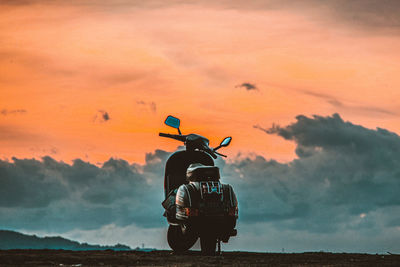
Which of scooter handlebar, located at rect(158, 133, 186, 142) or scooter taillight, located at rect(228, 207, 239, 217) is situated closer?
scooter taillight, located at rect(228, 207, 239, 217)

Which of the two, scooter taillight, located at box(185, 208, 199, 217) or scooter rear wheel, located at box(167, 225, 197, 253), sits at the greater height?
scooter taillight, located at box(185, 208, 199, 217)

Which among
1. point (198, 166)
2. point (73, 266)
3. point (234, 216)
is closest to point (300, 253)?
point (234, 216)

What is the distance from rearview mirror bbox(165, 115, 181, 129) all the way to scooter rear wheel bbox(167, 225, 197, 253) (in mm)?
3913

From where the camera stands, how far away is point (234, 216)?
74.3 ft

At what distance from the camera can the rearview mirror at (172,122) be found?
83.3ft

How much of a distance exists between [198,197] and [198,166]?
1.17 m

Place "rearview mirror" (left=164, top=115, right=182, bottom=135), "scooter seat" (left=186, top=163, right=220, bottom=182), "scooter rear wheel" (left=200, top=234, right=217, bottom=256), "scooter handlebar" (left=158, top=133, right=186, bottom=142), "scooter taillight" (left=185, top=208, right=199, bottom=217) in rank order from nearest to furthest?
"scooter taillight" (left=185, top=208, right=199, bottom=217) < "scooter seat" (left=186, top=163, right=220, bottom=182) < "scooter rear wheel" (left=200, top=234, right=217, bottom=256) < "rearview mirror" (left=164, top=115, right=182, bottom=135) < "scooter handlebar" (left=158, top=133, right=186, bottom=142)

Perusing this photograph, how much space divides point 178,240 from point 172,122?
457cm

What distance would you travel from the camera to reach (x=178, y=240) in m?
24.8

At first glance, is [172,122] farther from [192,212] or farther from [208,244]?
[208,244]

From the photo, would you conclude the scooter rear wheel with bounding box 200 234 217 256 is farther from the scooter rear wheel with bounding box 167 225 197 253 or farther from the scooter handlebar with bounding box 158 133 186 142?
the scooter handlebar with bounding box 158 133 186 142

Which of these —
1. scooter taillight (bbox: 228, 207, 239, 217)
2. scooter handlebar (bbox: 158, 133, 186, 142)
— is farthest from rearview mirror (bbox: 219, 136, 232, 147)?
scooter taillight (bbox: 228, 207, 239, 217)

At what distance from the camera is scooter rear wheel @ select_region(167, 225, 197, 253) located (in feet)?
80.9

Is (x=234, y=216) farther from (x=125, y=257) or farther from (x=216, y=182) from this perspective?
(x=125, y=257)
